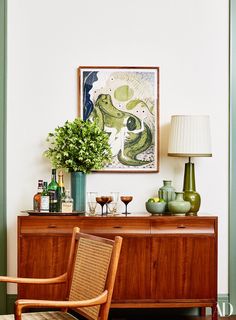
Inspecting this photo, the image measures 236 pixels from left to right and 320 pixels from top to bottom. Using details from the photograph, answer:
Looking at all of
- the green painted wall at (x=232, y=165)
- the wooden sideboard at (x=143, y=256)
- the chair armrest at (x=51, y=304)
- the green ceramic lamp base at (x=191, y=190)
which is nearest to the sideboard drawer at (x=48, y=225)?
the wooden sideboard at (x=143, y=256)

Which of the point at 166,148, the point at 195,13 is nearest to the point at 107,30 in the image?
the point at 195,13

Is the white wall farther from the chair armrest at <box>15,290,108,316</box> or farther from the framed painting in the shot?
the chair armrest at <box>15,290,108,316</box>

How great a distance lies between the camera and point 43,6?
5.15 m

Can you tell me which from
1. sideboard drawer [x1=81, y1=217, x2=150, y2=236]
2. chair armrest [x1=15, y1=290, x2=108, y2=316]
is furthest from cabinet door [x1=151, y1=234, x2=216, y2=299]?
chair armrest [x1=15, y1=290, x2=108, y2=316]

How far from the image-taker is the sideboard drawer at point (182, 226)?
469 centimetres

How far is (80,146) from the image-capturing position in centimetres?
484

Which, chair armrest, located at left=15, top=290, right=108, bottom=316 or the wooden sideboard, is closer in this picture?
chair armrest, located at left=15, top=290, right=108, bottom=316

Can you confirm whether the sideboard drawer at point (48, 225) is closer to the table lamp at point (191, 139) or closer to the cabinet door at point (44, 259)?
the cabinet door at point (44, 259)

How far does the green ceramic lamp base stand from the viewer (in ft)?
16.1

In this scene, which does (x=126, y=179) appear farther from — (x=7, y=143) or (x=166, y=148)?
(x=7, y=143)

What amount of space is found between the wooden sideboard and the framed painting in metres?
0.61

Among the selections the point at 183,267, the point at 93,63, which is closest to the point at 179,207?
the point at 183,267

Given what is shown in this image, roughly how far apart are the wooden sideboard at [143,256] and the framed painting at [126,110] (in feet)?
2.01

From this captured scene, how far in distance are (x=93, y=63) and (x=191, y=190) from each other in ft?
4.07
